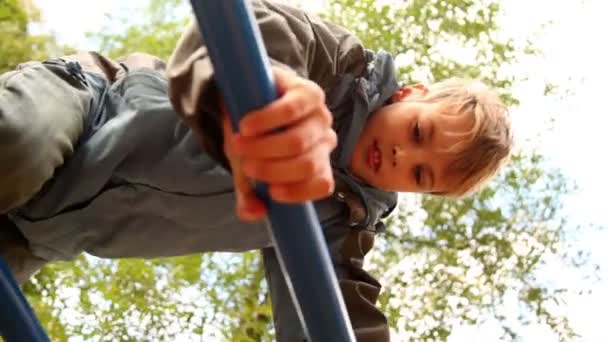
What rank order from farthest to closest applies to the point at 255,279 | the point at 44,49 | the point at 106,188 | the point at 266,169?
the point at 255,279
the point at 44,49
the point at 106,188
the point at 266,169

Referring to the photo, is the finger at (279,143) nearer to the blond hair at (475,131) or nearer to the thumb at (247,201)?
the thumb at (247,201)

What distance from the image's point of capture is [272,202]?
382mm

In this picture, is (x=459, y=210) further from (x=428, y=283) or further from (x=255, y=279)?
(x=255, y=279)

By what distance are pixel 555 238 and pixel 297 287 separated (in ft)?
4.42

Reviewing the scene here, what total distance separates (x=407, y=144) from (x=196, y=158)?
7.9 inches

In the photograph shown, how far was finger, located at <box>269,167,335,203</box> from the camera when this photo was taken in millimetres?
377

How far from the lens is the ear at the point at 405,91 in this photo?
0.80 m

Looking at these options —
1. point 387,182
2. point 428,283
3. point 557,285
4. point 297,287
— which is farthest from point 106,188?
point 557,285

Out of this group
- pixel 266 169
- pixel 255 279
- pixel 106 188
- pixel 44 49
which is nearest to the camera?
pixel 266 169

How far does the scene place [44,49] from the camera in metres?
1.47

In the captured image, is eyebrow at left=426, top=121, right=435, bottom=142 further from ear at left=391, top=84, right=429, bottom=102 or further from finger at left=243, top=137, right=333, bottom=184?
finger at left=243, top=137, right=333, bottom=184

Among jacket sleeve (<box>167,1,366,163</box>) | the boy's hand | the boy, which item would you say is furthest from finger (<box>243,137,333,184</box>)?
the boy

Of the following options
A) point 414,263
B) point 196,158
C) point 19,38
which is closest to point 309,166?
point 196,158

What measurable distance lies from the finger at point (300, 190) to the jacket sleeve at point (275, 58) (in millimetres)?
115
